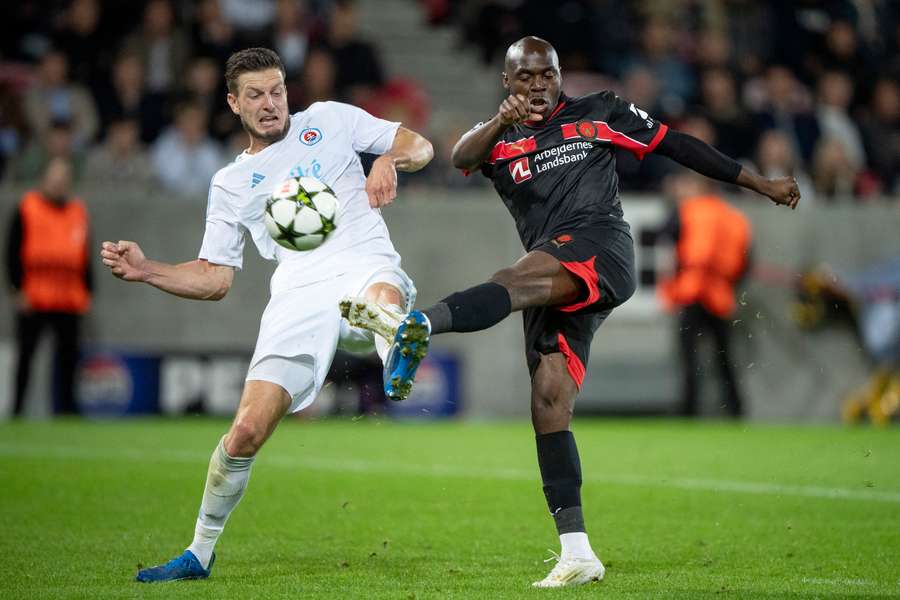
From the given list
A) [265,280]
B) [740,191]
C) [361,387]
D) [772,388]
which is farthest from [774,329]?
[265,280]

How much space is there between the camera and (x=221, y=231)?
6.30m

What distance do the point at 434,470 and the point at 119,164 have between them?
634 centimetres

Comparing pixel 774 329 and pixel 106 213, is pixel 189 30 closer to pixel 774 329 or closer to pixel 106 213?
pixel 106 213

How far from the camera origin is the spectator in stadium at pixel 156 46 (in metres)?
15.6

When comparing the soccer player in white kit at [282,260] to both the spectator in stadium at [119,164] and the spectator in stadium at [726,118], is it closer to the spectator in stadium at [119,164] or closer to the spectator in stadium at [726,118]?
the spectator in stadium at [119,164]

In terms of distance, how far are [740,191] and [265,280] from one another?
5356mm

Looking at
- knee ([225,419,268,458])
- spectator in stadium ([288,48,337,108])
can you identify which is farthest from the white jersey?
spectator in stadium ([288,48,337,108])

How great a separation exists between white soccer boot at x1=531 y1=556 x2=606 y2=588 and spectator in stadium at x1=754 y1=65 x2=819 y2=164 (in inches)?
433

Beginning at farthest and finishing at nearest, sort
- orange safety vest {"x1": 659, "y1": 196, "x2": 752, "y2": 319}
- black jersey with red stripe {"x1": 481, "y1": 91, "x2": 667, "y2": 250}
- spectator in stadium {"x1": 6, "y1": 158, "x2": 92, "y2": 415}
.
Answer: orange safety vest {"x1": 659, "y1": 196, "x2": 752, "y2": 319}, spectator in stadium {"x1": 6, "y1": 158, "x2": 92, "y2": 415}, black jersey with red stripe {"x1": 481, "y1": 91, "x2": 667, "y2": 250}

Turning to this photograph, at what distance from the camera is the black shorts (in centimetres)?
586

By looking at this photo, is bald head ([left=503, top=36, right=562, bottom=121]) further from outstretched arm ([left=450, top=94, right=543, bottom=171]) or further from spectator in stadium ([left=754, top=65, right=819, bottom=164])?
spectator in stadium ([left=754, top=65, right=819, bottom=164])

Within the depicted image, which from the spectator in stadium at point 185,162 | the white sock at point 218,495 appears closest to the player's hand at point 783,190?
the white sock at point 218,495

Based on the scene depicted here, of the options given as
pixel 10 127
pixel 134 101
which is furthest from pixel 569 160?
pixel 10 127

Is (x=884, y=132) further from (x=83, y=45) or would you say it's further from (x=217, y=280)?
(x=217, y=280)
